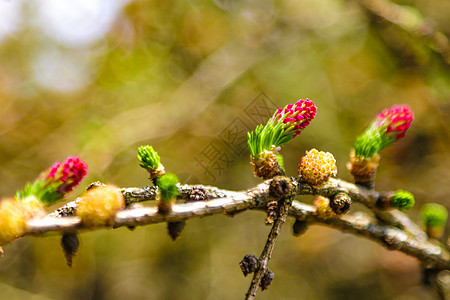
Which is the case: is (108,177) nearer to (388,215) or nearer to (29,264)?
(29,264)

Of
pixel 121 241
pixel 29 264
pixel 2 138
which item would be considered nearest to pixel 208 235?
pixel 121 241

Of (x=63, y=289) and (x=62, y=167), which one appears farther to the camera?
(x=63, y=289)

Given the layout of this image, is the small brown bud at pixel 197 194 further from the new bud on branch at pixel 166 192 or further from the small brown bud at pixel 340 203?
the small brown bud at pixel 340 203

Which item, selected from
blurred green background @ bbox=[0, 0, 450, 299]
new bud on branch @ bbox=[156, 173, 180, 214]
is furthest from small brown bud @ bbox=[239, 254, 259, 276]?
blurred green background @ bbox=[0, 0, 450, 299]

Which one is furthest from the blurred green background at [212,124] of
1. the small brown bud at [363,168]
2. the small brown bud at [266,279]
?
the small brown bud at [266,279]

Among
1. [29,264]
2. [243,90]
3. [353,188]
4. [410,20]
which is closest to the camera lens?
[353,188]

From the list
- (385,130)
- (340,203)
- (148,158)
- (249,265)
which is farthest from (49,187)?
(385,130)
